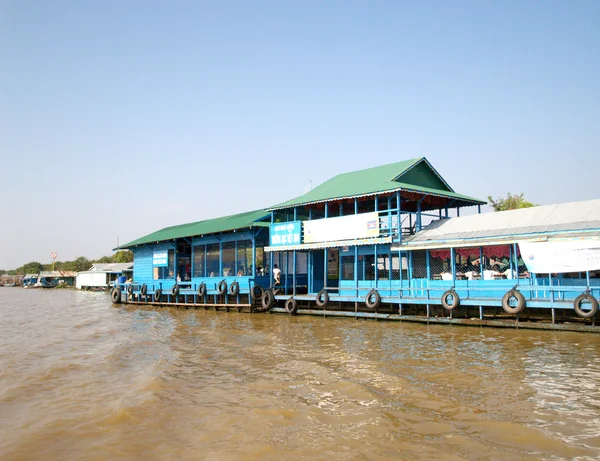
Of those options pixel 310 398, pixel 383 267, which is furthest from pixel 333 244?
pixel 310 398

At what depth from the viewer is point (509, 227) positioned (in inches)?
623

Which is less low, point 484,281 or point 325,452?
point 484,281

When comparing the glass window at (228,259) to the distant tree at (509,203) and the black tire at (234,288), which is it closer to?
the black tire at (234,288)

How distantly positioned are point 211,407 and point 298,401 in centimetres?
137

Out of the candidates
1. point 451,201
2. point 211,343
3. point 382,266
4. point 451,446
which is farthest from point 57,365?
point 451,201

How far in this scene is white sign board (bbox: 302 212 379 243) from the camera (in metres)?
18.1

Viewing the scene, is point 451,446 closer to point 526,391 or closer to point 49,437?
point 526,391

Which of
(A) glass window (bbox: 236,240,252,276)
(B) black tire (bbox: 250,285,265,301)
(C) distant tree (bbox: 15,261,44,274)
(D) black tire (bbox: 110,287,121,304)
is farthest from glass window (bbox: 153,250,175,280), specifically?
(C) distant tree (bbox: 15,261,44,274)

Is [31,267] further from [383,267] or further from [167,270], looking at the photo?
[383,267]

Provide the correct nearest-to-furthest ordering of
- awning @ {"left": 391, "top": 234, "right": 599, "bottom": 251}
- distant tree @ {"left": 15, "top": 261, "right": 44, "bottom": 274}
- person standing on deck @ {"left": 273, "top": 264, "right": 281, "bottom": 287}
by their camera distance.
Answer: awning @ {"left": 391, "top": 234, "right": 599, "bottom": 251} < person standing on deck @ {"left": 273, "top": 264, "right": 281, "bottom": 287} < distant tree @ {"left": 15, "top": 261, "right": 44, "bottom": 274}

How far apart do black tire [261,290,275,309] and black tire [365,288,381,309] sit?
17.3ft

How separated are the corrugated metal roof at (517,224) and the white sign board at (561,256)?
60 cm

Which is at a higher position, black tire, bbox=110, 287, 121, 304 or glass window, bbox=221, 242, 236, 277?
glass window, bbox=221, 242, 236, 277

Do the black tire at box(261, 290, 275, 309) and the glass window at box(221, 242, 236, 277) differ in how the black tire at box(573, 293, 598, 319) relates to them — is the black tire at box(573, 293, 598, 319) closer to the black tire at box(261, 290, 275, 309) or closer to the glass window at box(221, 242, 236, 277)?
the black tire at box(261, 290, 275, 309)
